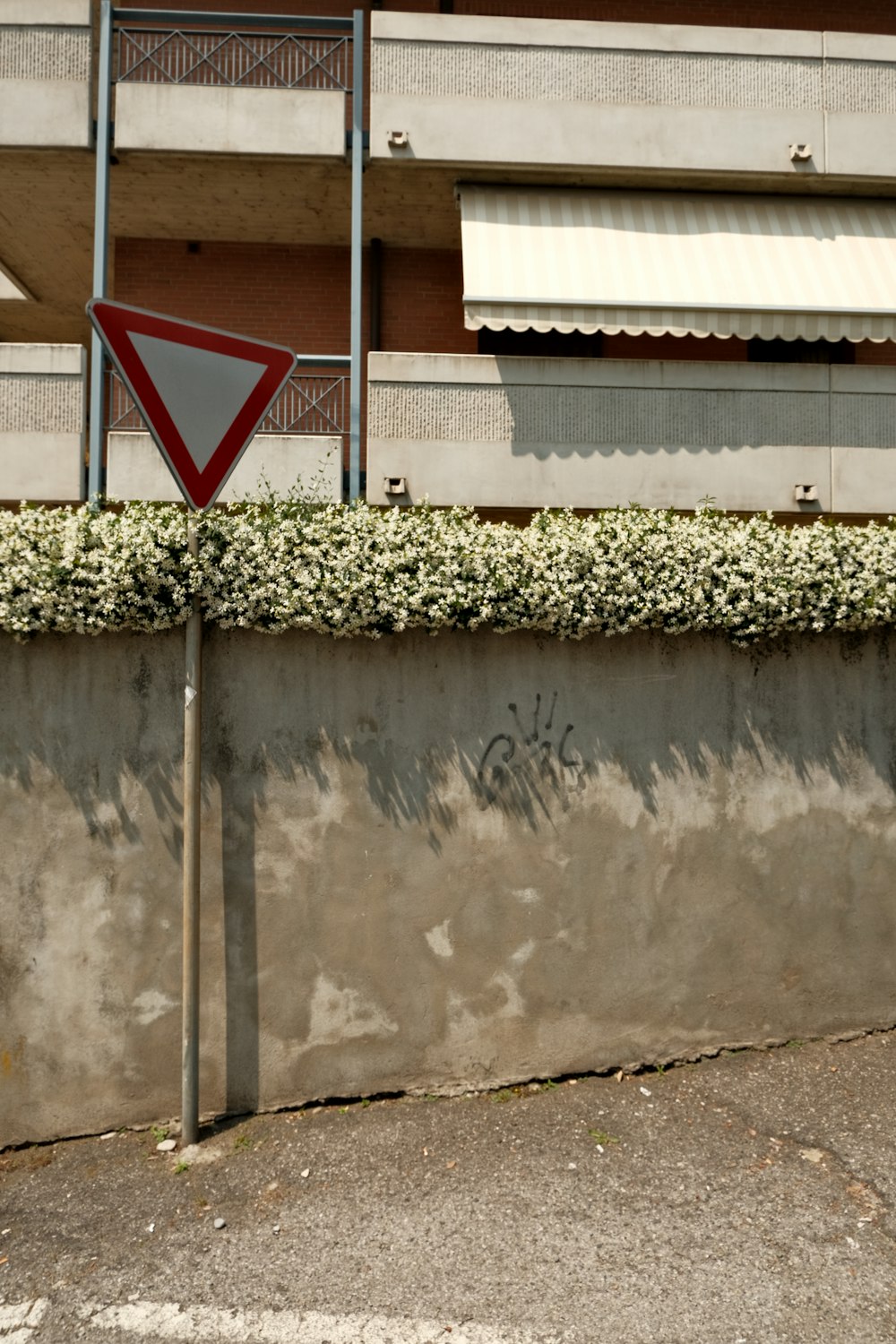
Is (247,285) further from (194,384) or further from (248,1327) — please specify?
(248,1327)

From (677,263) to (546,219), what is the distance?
4.09ft

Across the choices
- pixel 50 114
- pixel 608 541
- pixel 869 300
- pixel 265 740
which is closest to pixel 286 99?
pixel 50 114

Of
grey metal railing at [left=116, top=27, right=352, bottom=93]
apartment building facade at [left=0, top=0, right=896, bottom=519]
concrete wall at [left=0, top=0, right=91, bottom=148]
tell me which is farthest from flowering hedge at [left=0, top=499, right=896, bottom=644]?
grey metal railing at [left=116, top=27, right=352, bottom=93]

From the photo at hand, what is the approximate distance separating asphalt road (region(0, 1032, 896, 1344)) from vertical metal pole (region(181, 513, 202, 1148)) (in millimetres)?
256

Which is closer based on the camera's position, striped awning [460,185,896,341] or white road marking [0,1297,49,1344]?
white road marking [0,1297,49,1344]

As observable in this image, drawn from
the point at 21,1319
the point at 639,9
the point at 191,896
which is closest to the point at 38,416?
the point at 191,896

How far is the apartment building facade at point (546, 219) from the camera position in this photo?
24.2 feet

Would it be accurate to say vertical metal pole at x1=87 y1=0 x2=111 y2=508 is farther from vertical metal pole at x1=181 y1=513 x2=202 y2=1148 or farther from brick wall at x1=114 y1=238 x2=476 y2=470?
vertical metal pole at x1=181 y1=513 x2=202 y2=1148

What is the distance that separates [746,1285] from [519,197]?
8125 millimetres

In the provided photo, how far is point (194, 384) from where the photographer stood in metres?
3.78

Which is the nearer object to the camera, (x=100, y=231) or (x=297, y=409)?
(x=100, y=231)

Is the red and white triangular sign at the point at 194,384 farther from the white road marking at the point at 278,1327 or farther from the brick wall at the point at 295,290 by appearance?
the brick wall at the point at 295,290

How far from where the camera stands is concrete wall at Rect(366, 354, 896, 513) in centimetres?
749

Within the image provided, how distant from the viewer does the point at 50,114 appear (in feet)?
25.0
